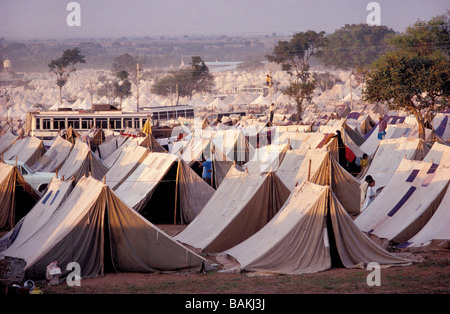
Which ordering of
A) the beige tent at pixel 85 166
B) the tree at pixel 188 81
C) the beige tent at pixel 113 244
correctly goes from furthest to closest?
1. the tree at pixel 188 81
2. the beige tent at pixel 85 166
3. the beige tent at pixel 113 244

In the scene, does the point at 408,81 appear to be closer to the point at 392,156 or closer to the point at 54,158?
the point at 392,156

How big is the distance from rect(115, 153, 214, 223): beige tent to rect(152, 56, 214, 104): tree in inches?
3299

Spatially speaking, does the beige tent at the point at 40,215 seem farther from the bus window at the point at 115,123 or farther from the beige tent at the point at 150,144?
the bus window at the point at 115,123

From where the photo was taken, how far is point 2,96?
94438mm

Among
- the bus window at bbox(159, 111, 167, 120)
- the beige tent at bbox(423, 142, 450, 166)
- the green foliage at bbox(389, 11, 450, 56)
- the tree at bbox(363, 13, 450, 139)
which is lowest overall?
the bus window at bbox(159, 111, 167, 120)

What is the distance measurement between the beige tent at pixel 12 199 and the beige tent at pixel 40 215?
278cm

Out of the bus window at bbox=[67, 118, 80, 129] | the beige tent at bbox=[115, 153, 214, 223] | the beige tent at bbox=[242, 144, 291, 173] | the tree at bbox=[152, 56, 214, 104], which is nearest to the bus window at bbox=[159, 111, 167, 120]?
the bus window at bbox=[67, 118, 80, 129]

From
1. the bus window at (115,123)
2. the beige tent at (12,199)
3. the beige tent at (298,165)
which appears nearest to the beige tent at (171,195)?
the beige tent at (298,165)

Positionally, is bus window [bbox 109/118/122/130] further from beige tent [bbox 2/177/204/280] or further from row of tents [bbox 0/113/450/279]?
beige tent [bbox 2/177/204/280]

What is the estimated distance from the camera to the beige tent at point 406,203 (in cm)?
1378

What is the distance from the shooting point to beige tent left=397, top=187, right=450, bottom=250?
12.8 m

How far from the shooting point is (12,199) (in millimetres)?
18844

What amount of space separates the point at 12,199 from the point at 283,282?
10.1 meters
